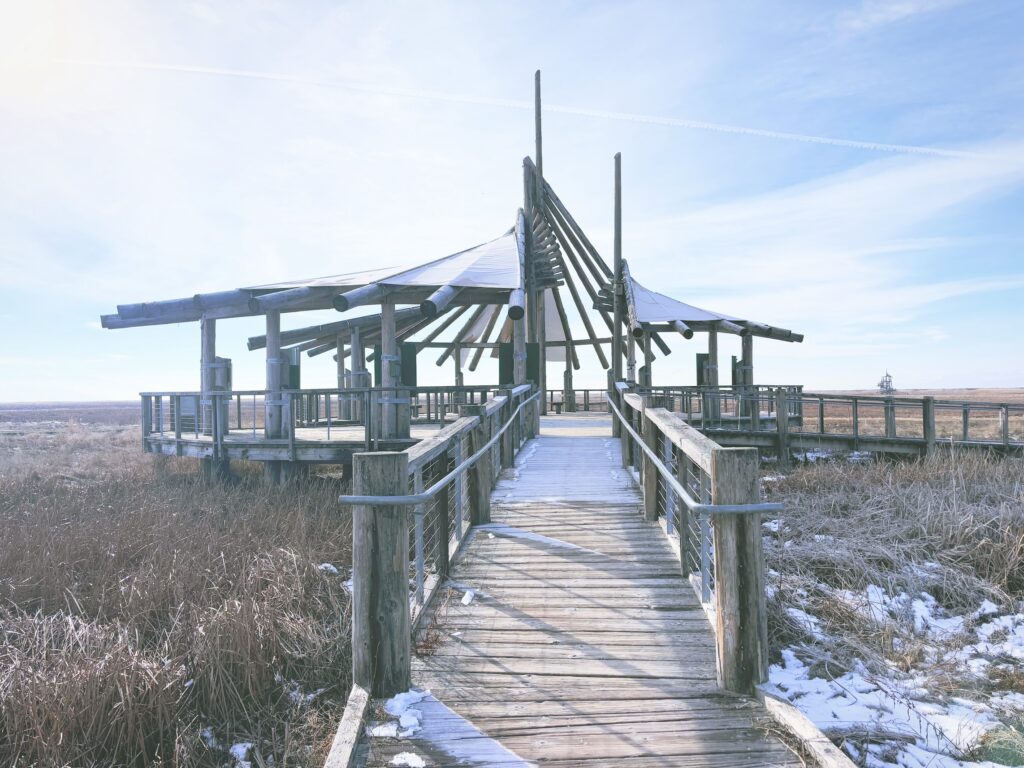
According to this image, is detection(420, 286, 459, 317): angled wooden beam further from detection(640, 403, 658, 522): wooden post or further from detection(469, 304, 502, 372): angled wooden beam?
detection(469, 304, 502, 372): angled wooden beam

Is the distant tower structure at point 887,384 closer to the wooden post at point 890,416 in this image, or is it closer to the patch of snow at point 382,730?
the wooden post at point 890,416


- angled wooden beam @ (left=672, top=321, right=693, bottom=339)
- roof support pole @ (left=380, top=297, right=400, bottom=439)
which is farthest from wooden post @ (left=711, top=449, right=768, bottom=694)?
angled wooden beam @ (left=672, top=321, right=693, bottom=339)

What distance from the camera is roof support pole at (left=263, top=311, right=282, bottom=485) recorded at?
1241cm

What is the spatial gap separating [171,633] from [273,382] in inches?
312

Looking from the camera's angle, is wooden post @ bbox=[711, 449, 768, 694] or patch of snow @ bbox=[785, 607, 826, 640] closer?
wooden post @ bbox=[711, 449, 768, 694]

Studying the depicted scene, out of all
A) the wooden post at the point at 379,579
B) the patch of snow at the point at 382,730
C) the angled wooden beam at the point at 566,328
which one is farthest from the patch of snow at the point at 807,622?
the angled wooden beam at the point at 566,328

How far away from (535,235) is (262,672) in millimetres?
15107

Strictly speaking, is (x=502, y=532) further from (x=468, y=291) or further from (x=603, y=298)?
(x=603, y=298)

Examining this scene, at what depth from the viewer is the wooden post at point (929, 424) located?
43.3ft

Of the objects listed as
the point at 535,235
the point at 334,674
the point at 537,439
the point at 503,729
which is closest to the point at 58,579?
the point at 334,674

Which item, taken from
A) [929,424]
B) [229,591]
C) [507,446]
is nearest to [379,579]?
[229,591]

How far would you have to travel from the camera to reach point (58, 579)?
6.66 meters

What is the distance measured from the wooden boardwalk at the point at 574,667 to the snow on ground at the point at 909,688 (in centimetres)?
55

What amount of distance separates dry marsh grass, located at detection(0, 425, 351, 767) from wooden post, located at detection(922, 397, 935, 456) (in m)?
11.3
